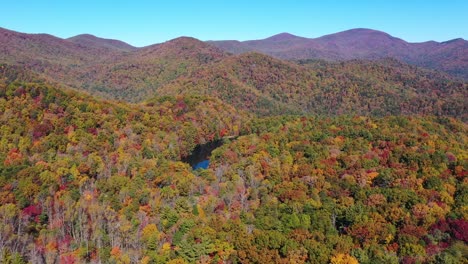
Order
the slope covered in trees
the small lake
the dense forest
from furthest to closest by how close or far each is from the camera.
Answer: the small lake → the slope covered in trees → the dense forest

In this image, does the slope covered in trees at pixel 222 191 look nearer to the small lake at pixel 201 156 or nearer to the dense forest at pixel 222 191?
the dense forest at pixel 222 191

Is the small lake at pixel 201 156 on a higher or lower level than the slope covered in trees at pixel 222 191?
lower

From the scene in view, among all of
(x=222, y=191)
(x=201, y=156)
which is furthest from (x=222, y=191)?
(x=201, y=156)

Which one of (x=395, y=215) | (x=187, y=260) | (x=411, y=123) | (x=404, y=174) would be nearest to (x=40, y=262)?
(x=187, y=260)

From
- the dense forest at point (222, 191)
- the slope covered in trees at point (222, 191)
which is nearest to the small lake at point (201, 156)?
the dense forest at point (222, 191)

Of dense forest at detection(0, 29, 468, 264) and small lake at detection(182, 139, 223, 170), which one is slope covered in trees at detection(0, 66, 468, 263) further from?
small lake at detection(182, 139, 223, 170)

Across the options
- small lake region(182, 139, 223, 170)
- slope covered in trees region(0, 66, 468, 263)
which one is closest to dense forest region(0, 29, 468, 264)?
slope covered in trees region(0, 66, 468, 263)

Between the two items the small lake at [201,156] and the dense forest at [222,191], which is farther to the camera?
the small lake at [201,156]

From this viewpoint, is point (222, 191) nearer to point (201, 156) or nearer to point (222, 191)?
point (222, 191)

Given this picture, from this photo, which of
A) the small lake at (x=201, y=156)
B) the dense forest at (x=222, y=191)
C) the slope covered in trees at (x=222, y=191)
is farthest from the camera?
the small lake at (x=201, y=156)
